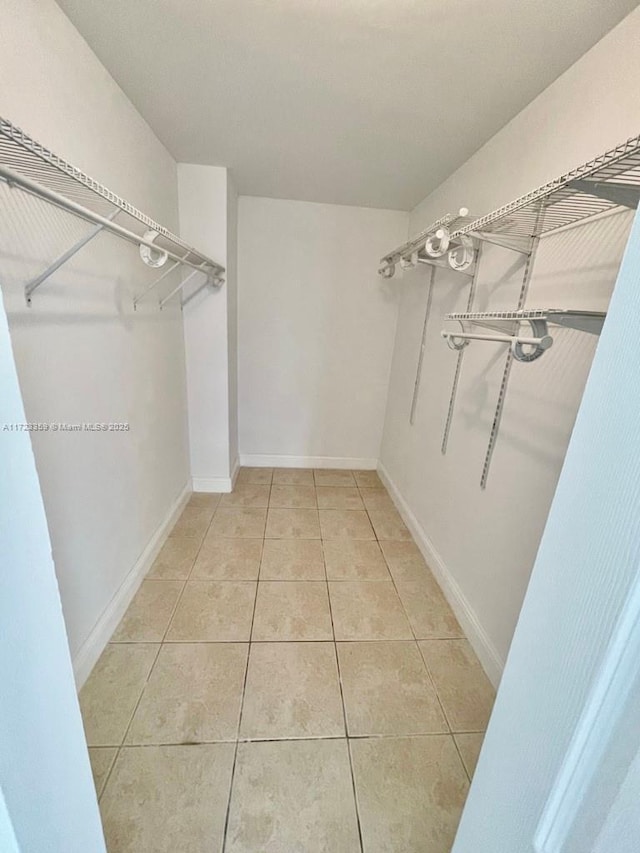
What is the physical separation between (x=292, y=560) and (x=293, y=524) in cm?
37

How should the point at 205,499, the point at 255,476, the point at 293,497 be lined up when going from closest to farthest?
the point at 205,499 → the point at 293,497 → the point at 255,476

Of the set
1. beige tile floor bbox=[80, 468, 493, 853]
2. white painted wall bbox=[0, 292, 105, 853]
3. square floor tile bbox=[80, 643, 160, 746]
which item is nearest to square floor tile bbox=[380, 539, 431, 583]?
beige tile floor bbox=[80, 468, 493, 853]

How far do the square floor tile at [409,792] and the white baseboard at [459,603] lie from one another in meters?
0.35

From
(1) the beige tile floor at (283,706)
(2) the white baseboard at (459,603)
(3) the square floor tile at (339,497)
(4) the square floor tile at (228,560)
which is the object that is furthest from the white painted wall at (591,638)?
(3) the square floor tile at (339,497)

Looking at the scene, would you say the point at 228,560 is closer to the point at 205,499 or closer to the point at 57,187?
the point at 205,499

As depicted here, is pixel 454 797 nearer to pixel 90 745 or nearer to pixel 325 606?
pixel 325 606

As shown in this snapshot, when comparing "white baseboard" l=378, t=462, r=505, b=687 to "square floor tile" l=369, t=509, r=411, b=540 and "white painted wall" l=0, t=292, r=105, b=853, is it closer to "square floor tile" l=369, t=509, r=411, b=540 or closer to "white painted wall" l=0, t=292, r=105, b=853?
"square floor tile" l=369, t=509, r=411, b=540

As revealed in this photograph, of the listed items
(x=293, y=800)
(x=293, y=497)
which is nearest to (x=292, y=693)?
(x=293, y=800)

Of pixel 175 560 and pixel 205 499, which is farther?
pixel 205 499

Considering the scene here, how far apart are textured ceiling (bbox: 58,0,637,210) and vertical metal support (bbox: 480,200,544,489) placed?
515 mm

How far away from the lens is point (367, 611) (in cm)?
172

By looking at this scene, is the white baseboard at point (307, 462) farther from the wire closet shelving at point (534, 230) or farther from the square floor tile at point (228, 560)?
the wire closet shelving at point (534, 230)

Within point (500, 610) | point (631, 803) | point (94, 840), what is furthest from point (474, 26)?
point (94, 840)

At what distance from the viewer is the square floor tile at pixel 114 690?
1.16 metres
